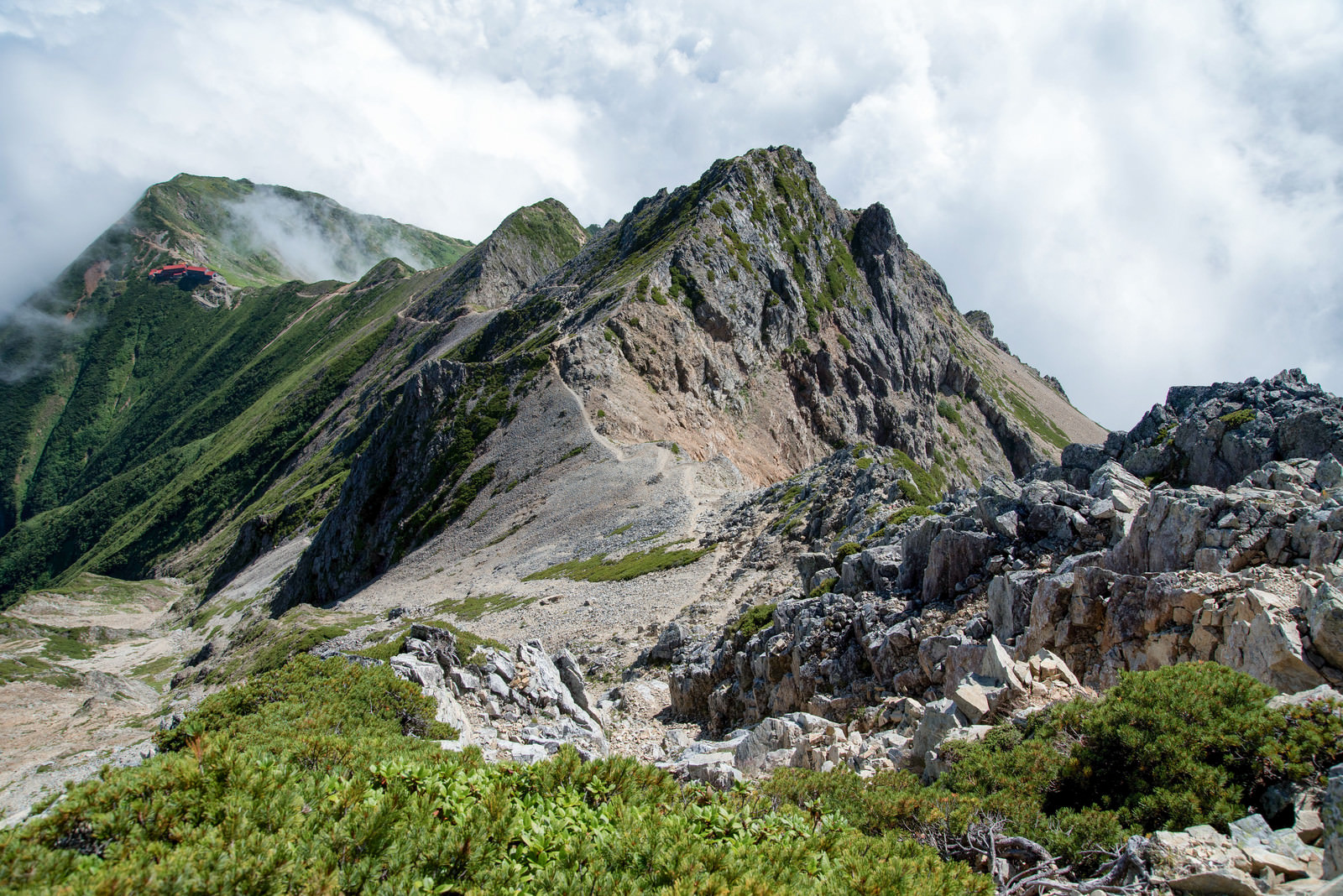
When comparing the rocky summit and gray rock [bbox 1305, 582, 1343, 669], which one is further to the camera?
gray rock [bbox 1305, 582, 1343, 669]

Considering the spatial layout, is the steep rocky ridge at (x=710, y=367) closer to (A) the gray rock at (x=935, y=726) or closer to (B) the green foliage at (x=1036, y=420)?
(B) the green foliage at (x=1036, y=420)

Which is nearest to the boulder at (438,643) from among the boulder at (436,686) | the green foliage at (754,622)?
the boulder at (436,686)

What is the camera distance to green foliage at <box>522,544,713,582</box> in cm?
4356

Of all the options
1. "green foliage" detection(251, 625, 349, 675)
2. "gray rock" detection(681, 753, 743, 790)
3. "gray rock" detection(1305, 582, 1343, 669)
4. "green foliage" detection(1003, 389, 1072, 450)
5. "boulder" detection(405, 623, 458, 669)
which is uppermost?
"green foliage" detection(1003, 389, 1072, 450)

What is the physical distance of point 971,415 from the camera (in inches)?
5507

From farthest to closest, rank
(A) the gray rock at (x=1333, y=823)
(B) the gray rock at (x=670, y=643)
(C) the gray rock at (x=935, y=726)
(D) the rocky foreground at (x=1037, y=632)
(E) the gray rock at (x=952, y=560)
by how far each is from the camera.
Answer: (B) the gray rock at (x=670, y=643) → (E) the gray rock at (x=952, y=560) → (C) the gray rock at (x=935, y=726) → (D) the rocky foreground at (x=1037, y=632) → (A) the gray rock at (x=1333, y=823)

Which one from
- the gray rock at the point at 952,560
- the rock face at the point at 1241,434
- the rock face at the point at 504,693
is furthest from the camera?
the rock face at the point at 1241,434

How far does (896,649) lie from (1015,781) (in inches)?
324

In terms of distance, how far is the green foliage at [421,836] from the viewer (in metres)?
5.86

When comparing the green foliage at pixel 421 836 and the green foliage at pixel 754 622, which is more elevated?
the green foliage at pixel 754 622

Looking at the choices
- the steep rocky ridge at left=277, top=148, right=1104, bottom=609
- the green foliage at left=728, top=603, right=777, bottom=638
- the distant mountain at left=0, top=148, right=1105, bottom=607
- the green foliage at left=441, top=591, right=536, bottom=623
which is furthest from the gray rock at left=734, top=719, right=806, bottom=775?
the steep rocky ridge at left=277, top=148, right=1104, bottom=609

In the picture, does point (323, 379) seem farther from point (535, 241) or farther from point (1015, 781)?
point (1015, 781)

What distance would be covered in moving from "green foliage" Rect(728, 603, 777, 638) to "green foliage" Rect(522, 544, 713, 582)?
17.5m

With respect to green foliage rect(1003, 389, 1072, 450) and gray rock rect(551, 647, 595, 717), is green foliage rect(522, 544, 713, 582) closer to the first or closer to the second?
gray rock rect(551, 647, 595, 717)
